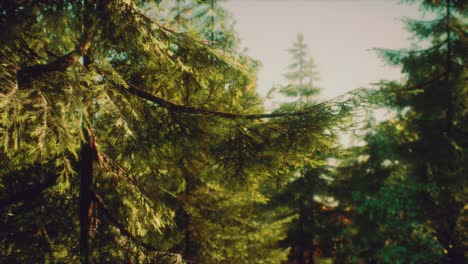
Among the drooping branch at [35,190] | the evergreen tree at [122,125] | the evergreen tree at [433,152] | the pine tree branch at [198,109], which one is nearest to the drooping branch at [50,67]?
the evergreen tree at [122,125]

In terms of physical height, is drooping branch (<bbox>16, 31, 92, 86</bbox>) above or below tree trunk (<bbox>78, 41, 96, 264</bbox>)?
above

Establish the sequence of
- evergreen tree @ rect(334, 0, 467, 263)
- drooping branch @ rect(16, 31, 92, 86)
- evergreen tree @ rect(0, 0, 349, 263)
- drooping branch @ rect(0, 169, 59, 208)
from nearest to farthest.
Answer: drooping branch @ rect(16, 31, 92, 86), evergreen tree @ rect(0, 0, 349, 263), drooping branch @ rect(0, 169, 59, 208), evergreen tree @ rect(334, 0, 467, 263)

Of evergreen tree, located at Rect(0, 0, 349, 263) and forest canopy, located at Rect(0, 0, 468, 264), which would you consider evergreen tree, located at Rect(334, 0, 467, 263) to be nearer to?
forest canopy, located at Rect(0, 0, 468, 264)

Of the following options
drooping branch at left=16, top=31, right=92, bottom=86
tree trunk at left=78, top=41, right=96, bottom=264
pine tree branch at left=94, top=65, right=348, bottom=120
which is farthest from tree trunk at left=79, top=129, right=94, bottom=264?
drooping branch at left=16, top=31, right=92, bottom=86

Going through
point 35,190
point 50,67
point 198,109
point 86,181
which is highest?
point 50,67

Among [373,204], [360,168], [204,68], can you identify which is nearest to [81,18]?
[204,68]

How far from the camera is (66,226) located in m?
4.37

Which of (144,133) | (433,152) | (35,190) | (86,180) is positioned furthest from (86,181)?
(433,152)

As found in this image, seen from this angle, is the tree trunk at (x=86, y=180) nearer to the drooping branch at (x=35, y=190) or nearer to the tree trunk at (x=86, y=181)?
the tree trunk at (x=86, y=181)

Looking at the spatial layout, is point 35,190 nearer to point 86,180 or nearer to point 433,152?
point 86,180

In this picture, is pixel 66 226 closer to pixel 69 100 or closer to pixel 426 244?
pixel 69 100

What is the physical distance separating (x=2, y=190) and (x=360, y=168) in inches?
579

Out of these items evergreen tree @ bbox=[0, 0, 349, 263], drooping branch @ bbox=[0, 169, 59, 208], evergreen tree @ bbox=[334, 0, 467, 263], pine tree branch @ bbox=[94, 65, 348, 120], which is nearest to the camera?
evergreen tree @ bbox=[0, 0, 349, 263]

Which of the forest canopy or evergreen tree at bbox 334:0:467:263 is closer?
the forest canopy
